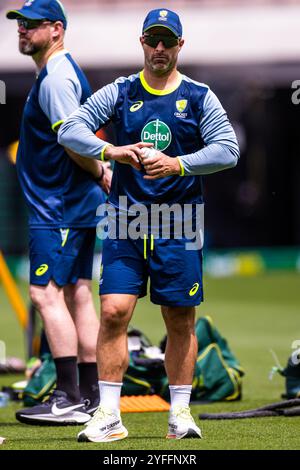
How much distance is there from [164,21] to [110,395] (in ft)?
5.91

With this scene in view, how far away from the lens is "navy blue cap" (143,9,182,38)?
5934mm

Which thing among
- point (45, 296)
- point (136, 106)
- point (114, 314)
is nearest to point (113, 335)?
point (114, 314)

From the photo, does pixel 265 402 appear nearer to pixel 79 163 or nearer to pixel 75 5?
pixel 79 163

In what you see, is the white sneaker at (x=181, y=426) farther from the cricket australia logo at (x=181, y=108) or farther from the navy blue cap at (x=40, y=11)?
the navy blue cap at (x=40, y=11)

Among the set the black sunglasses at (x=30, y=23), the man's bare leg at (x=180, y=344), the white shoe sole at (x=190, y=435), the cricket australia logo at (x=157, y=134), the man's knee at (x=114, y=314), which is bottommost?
the white shoe sole at (x=190, y=435)

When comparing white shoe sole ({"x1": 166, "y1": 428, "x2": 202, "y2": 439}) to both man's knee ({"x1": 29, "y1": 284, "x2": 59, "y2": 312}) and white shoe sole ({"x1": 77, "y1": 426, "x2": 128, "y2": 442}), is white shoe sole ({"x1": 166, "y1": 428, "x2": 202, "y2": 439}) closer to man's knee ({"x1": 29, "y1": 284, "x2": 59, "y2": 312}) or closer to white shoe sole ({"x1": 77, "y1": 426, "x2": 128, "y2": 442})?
white shoe sole ({"x1": 77, "y1": 426, "x2": 128, "y2": 442})

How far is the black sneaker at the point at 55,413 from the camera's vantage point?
265 inches

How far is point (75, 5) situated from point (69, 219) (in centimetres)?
1612

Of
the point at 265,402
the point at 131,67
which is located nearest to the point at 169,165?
the point at 265,402

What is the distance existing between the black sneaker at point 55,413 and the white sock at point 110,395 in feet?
2.58

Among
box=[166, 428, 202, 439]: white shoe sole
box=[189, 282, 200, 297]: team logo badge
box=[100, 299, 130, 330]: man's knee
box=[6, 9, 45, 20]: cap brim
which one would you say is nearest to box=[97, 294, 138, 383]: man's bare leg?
box=[100, 299, 130, 330]: man's knee

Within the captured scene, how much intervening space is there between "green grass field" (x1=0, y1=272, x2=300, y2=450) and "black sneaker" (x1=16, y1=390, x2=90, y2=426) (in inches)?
3.4

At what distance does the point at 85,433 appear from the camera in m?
5.91

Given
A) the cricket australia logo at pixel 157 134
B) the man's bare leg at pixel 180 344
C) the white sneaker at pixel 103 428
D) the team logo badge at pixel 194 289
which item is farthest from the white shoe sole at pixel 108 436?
the cricket australia logo at pixel 157 134
